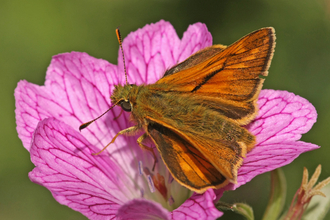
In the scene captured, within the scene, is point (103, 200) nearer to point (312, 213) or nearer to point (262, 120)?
point (262, 120)

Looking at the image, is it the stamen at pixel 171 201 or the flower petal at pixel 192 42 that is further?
the flower petal at pixel 192 42

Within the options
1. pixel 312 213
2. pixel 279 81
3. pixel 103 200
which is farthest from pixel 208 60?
pixel 279 81

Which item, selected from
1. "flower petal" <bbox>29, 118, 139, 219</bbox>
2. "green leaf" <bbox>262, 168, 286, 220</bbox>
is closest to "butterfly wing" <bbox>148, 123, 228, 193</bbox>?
"flower petal" <bbox>29, 118, 139, 219</bbox>

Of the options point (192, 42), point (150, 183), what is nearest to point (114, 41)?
point (192, 42)

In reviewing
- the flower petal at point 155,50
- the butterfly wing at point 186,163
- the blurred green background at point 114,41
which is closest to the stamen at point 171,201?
the butterfly wing at point 186,163

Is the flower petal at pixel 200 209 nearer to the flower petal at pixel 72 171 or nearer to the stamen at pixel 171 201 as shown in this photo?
the flower petal at pixel 72 171

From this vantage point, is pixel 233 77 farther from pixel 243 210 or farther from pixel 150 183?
pixel 150 183
